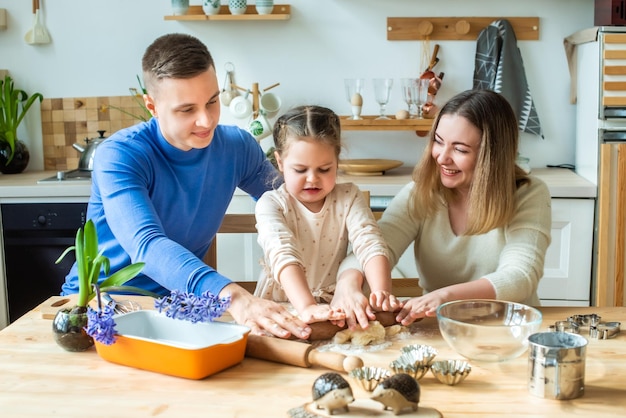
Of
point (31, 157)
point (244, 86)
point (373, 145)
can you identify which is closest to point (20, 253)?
point (31, 157)

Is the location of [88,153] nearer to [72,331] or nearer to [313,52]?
[313,52]

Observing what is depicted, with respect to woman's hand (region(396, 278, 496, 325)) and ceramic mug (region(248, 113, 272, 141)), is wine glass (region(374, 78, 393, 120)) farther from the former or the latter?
woman's hand (region(396, 278, 496, 325))

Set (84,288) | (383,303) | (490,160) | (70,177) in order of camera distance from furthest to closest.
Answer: (70,177) → (490,160) → (383,303) → (84,288)

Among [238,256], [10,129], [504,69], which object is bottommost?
[238,256]

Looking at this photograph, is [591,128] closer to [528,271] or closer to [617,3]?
[617,3]

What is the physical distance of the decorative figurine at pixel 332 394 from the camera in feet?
3.70

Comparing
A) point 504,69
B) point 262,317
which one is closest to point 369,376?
point 262,317

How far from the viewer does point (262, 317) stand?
150 cm

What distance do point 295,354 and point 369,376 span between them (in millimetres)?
164

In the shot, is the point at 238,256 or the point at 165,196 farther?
the point at 238,256

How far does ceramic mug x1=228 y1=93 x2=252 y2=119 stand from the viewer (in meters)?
3.54

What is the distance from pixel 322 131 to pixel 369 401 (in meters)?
0.79

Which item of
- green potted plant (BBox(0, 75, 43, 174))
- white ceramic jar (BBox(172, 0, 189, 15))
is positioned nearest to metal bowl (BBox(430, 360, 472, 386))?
white ceramic jar (BBox(172, 0, 189, 15))

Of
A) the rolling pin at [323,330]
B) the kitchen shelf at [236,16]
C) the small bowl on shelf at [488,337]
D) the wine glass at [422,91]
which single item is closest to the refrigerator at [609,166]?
the wine glass at [422,91]
